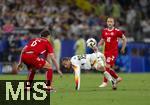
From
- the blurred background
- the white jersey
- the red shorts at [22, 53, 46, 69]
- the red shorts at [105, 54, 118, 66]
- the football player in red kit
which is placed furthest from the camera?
the blurred background

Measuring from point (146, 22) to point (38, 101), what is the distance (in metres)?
25.4

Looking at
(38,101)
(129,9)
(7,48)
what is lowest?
(38,101)

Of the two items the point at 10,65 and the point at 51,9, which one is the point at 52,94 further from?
the point at 51,9

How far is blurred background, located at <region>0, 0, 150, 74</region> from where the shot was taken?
3806 cm

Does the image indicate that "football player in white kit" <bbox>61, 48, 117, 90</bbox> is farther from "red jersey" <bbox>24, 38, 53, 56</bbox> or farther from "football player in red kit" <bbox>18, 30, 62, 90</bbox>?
A: "red jersey" <bbox>24, 38, 53, 56</bbox>

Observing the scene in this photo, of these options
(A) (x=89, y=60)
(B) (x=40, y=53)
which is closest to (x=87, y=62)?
(A) (x=89, y=60)

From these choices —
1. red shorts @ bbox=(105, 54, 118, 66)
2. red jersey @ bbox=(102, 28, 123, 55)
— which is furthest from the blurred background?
red shorts @ bbox=(105, 54, 118, 66)

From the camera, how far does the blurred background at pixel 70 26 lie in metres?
38.1

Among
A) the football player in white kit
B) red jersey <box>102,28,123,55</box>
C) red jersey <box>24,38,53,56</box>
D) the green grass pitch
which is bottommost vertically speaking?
the green grass pitch

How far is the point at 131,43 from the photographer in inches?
1560

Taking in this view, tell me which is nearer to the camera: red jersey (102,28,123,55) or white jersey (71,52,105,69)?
white jersey (71,52,105,69)

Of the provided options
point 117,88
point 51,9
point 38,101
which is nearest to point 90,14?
point 51,9

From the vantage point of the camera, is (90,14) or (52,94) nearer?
(52,94)

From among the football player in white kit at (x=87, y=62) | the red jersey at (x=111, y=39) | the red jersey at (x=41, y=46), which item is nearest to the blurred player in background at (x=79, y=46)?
the red jersey at (x=111, y=39)
